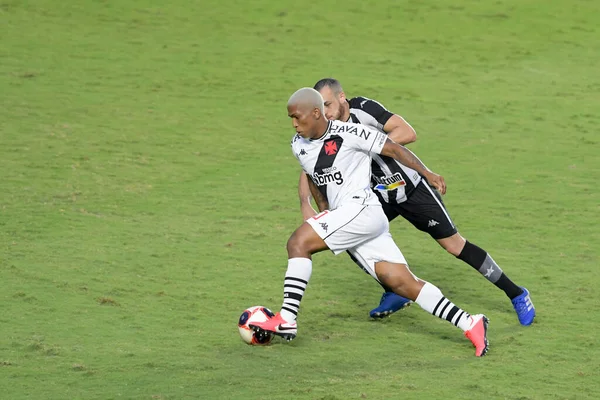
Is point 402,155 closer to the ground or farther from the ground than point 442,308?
farther from the ground

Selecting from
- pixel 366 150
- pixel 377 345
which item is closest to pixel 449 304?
pixel 377 345

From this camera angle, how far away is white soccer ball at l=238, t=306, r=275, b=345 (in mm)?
7512

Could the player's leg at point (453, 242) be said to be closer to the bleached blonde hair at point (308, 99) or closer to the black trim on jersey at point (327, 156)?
the black trim on jersey at point (327, 156)

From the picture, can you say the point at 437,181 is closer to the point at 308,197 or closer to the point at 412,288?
the point at 412,288

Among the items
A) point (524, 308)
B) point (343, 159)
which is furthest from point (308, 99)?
point (524, 308)

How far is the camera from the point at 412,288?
7625mm

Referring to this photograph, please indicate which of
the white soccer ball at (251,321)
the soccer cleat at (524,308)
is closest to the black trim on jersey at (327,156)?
the white soccer ball at (251,321)

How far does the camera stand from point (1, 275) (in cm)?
923

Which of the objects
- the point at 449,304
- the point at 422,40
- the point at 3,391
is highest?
the point at 422,40

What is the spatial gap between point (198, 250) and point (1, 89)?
7.30 metres

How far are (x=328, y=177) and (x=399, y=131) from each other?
0.82 m

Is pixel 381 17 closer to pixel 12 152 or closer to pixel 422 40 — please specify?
pixel 422 40

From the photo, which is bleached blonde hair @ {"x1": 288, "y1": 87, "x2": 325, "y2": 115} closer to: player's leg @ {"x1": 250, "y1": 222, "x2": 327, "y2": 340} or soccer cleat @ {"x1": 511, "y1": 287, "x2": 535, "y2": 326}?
player's leg @ {"x1": 250, "y1": 222, "x2": 327, "y2": 340}

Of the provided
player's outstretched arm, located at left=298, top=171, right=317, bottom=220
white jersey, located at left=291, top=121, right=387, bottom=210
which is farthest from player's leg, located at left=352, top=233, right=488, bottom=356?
player's outstretched arm, located at left=298, top=171, right=317, bottom=220
